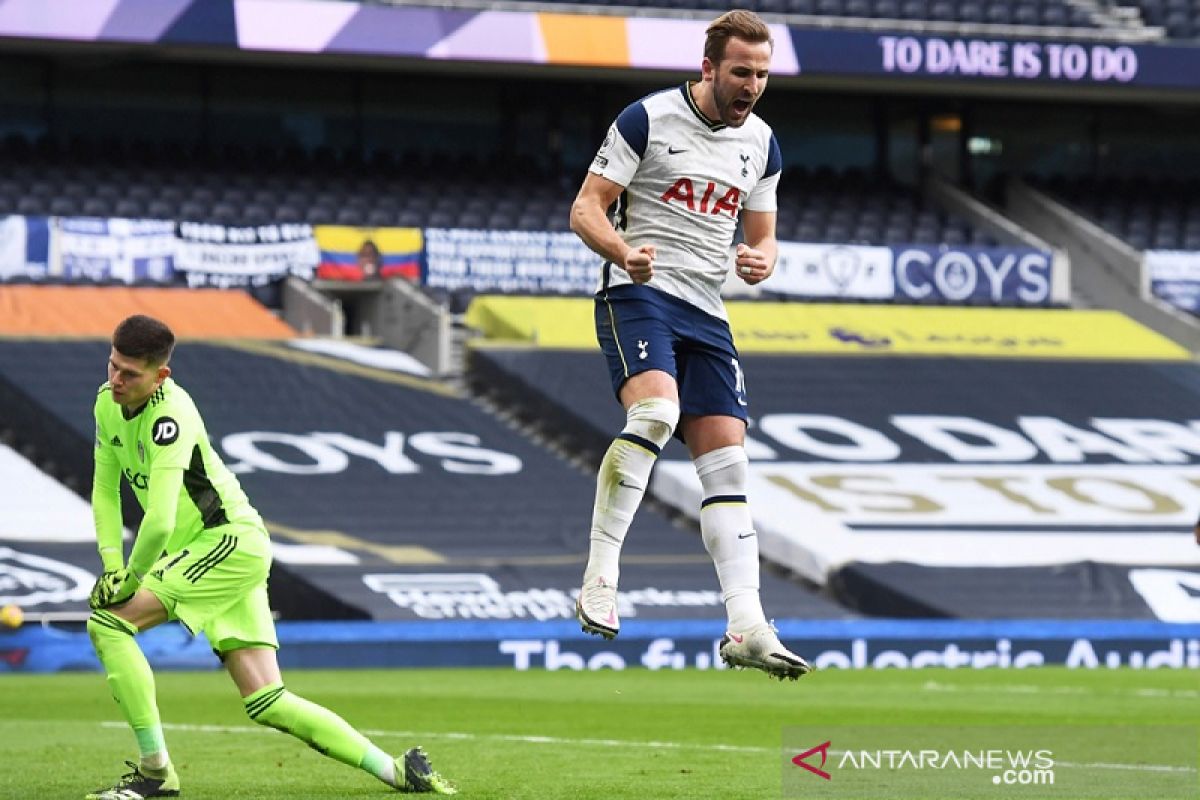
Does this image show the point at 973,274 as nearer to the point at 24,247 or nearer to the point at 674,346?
the point at 24,247

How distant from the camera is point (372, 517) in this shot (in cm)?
2494

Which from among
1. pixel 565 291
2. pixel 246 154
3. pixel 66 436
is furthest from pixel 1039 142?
pixel 66 436

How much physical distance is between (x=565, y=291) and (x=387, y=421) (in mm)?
5102

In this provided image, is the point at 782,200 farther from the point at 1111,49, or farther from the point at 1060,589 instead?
the point at 1060,589

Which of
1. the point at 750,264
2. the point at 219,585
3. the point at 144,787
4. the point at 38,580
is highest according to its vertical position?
the point at 750,264

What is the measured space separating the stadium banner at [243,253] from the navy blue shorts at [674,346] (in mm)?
22723

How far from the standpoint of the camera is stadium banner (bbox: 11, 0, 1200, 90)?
30.0 metres

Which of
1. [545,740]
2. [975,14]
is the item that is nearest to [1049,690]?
[545,740]

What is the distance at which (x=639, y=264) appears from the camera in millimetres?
7664

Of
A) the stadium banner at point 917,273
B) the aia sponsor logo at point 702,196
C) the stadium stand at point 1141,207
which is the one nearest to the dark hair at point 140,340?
the aia sponsor logo at point 702,196

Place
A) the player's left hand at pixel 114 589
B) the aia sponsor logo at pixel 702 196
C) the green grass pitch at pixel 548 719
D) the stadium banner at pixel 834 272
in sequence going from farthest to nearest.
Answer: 1. the stadium banner at pixel 834 272
2. the green grass pitch at pixel 548 719
3. the player's left hand at pixel 114 589
4. the aia sponsor logo at pixel 702 196

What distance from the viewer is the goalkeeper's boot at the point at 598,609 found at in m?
7.78

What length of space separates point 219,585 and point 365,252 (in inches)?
892

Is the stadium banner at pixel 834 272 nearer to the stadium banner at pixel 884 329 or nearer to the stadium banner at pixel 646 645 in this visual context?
the stadium banner at pixel 884 329
